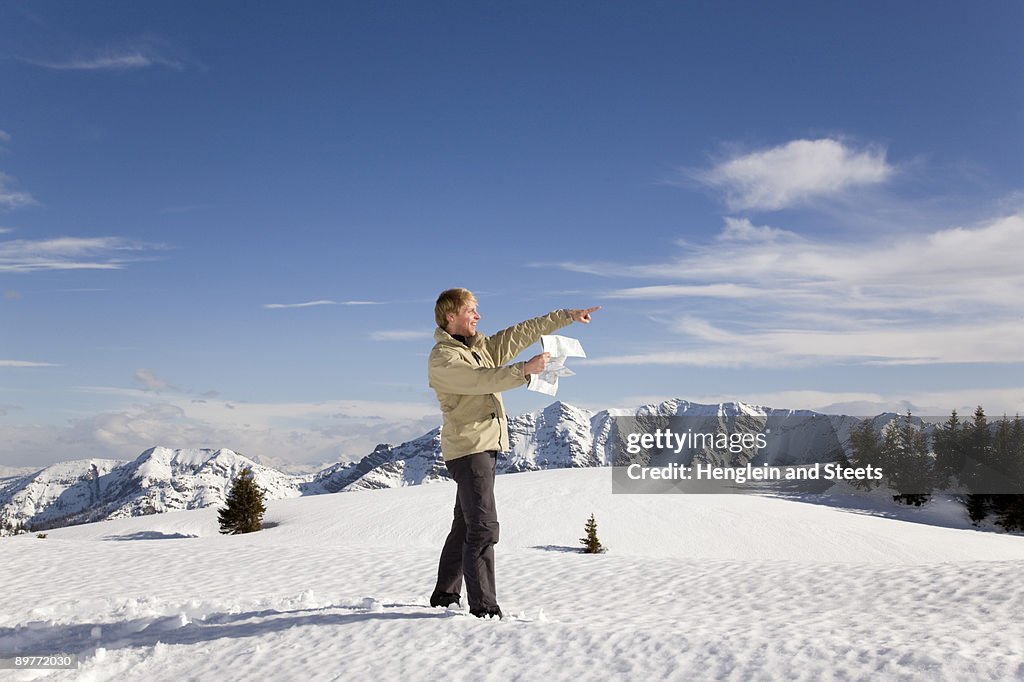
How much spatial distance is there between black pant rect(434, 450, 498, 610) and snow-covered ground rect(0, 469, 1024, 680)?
0.37 m

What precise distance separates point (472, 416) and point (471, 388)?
0.43 meters

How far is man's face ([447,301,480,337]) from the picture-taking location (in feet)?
23.1

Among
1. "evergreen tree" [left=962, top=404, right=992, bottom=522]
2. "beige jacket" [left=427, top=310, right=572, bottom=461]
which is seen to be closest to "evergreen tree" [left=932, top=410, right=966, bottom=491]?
"evergreen tree" [left=962, top=404, right=992, bottom=522]

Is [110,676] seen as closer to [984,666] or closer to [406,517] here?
[984,666]

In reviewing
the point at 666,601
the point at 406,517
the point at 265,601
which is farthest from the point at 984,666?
the point at 406,517

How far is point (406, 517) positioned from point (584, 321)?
83.9 ft

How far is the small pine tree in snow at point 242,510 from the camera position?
30219mm

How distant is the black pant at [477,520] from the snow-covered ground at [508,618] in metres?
0.37

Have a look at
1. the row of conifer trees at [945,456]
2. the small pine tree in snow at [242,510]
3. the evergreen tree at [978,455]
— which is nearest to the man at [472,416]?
the small pine tree in snow at [242,510]

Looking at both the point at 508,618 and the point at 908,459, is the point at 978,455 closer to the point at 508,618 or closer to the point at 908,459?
the point at 908,459

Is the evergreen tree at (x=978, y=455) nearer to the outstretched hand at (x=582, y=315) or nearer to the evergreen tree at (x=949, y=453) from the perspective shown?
the evergreen tree at (x=949, y=453)

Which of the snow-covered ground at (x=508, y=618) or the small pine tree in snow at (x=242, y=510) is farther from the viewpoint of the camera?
the small pine tree in snow at (x=242, y=510)

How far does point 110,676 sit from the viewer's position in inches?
259

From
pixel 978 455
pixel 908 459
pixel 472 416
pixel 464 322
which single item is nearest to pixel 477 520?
pixel 472 416
